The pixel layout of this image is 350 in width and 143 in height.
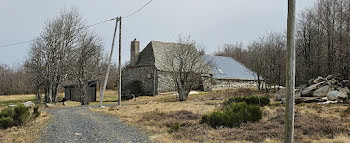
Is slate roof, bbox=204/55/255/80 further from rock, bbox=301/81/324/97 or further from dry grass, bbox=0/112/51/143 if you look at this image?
dry grass, bbox=0/112/51/143

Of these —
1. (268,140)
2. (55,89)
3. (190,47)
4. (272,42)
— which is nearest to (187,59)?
(190,47)

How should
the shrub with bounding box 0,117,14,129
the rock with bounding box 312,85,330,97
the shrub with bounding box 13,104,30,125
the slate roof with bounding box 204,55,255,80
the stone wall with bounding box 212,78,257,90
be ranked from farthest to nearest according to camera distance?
the slate roof with bounding box 204,55,255,80 → the stone wall with bounding box 212,78,257,90 → the rock with bounding box 312,85,330,97 → the shrub with bounding box 13,104,30,125 → the shrub with bounding box 0,117,14,129

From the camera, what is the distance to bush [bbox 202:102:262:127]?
9.19 metres

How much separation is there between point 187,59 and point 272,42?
28.5 feet

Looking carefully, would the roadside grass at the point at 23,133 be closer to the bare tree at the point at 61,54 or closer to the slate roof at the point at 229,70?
the bare tree at the point at 61,54

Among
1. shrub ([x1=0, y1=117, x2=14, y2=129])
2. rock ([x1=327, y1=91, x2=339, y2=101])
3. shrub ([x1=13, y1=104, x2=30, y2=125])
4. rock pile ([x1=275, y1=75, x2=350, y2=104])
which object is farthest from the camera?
rock pile ([x1=275, y1=75, x2=350, y2=104])

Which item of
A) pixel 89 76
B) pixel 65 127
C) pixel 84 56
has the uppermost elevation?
pixel 84 56

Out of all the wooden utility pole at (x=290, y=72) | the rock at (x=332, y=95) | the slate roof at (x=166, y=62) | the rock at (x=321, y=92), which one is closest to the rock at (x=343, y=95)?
the rock at (x=332, y=95)

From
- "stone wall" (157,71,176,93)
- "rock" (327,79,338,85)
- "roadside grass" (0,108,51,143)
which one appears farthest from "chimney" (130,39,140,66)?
"roadside grass" (0,108,51,143)

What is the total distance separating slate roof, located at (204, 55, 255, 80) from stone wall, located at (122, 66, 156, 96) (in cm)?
749

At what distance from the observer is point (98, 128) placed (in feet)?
31.9

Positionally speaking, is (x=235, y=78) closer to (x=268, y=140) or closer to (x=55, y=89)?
(x=55, y=89)

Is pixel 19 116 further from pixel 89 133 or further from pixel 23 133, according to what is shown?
pixel 89 133

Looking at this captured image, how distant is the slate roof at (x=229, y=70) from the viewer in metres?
34.5
